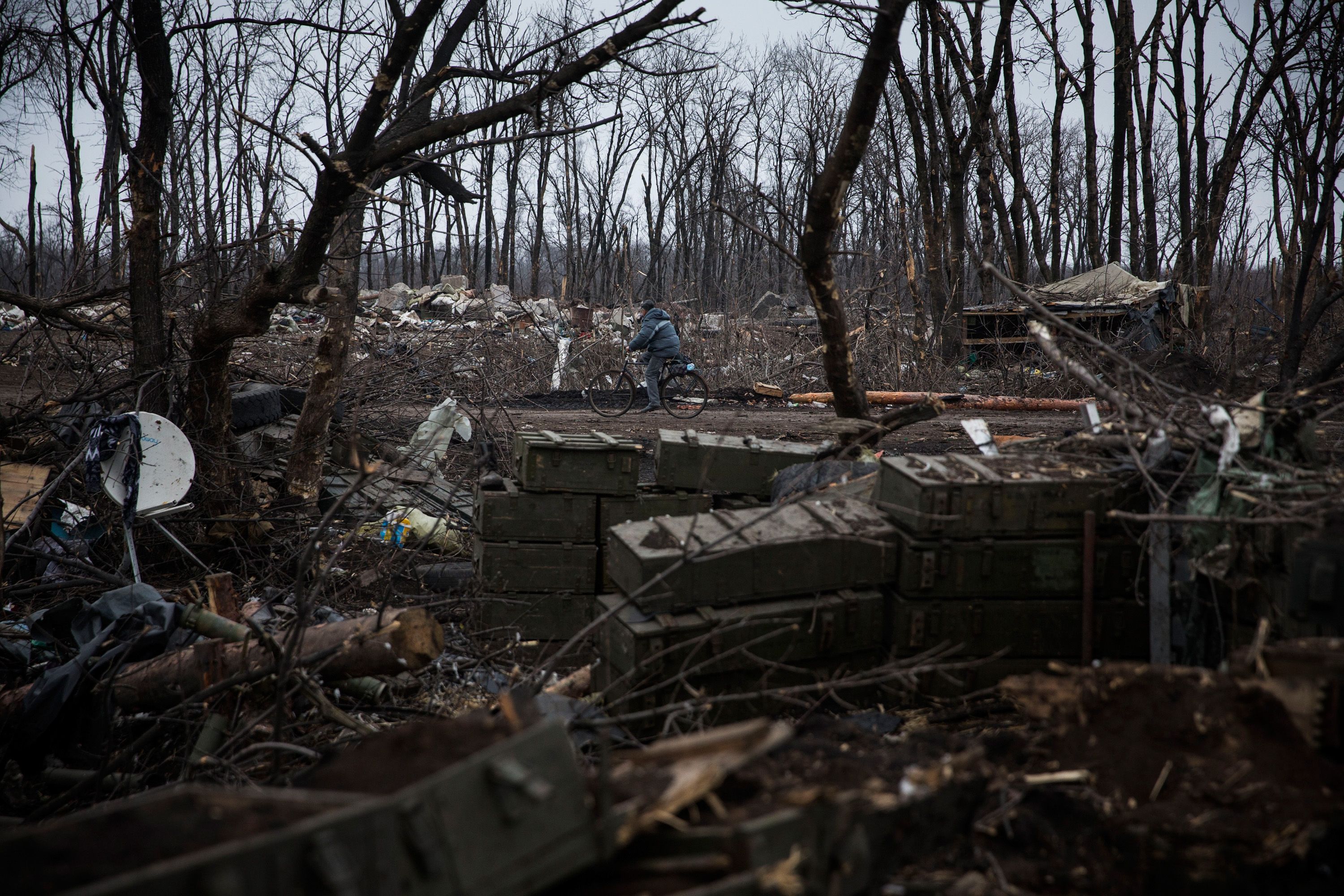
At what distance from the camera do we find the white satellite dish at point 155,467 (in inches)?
226

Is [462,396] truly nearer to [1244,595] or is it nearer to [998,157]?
[1244,595]

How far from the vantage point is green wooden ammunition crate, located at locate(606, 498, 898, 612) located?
4441 mm

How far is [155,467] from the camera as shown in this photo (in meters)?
5.82

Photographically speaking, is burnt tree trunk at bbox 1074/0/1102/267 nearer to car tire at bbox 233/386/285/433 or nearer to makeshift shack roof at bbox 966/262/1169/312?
makeshift shack roof at bbox 966/262/1169/312

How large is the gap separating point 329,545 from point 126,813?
6029mm

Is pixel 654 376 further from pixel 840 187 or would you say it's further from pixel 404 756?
pixel 404 756

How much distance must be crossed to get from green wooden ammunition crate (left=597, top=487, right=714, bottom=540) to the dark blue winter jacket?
287 inches

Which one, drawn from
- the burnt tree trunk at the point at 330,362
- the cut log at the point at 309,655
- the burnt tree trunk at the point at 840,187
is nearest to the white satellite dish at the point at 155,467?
the burnt tree trunk at the point at 330,362

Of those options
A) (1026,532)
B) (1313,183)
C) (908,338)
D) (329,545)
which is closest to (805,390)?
(908,338)

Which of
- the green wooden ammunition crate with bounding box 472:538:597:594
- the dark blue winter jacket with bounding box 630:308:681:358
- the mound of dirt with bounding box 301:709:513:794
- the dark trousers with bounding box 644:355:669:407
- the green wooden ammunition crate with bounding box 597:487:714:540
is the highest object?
the dark blue winter jacket with bounding box 630:308:681:358

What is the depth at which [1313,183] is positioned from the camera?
42.1ft

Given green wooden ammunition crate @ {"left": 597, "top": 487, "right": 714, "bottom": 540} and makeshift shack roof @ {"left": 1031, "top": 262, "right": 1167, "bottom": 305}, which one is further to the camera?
makeshift shack roof @ {"left": 1031, "top": 262, "right": 1167, "bottom": 305}

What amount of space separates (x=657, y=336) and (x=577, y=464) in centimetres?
804

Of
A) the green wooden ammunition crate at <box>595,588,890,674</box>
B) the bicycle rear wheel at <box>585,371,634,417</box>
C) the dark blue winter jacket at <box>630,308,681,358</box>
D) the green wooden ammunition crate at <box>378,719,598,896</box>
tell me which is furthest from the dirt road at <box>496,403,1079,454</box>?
the green wooden ammunition crate at <box>378,719,598,896</box>
